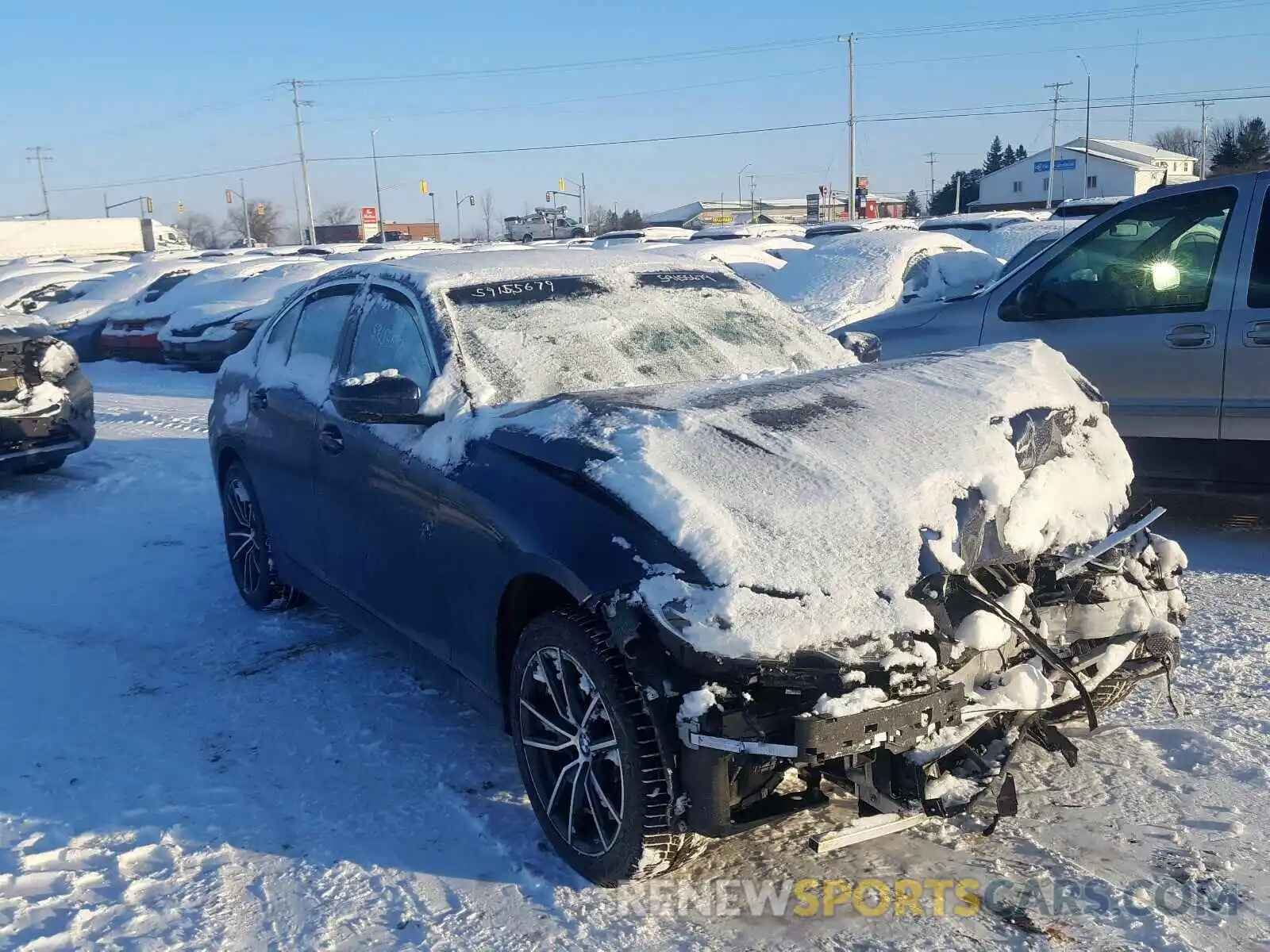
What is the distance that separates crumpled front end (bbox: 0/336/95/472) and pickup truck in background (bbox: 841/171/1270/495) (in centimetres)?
685

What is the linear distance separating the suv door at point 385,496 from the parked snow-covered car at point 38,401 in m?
4.95

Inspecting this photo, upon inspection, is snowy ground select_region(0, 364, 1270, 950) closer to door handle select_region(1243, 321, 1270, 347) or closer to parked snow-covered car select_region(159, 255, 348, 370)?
door handle select_region(1243, 321, 1270, 347)

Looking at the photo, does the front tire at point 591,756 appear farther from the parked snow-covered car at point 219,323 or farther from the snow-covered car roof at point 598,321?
the parked snow-covered car at point 219,323

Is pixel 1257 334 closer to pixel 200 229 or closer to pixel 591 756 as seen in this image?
pixel 591 756

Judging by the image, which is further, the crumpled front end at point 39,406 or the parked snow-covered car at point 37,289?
the parked snow-covered car at point 37,289

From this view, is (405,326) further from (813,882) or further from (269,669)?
(813,882)

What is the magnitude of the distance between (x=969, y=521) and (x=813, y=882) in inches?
42.2

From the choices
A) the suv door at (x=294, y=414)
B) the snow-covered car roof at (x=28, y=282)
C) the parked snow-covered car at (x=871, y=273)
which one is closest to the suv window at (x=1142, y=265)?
the suv door at (x=294, y=414)

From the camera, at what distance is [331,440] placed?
4.52 m

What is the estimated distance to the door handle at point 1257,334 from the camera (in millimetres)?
5445

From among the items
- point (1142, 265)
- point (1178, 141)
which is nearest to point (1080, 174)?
point (1178, 141)

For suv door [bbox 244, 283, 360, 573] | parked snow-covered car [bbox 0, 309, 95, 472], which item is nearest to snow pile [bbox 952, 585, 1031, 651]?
suv door [bbox 244, 283, 360, 573]

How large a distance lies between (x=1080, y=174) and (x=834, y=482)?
7619cm

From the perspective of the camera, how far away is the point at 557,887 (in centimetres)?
312
